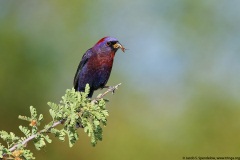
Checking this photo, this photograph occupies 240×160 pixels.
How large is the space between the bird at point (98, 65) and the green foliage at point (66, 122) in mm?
3717

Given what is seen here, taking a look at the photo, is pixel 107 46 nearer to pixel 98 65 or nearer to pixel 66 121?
pixel 98 65

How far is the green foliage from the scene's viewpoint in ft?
18.3

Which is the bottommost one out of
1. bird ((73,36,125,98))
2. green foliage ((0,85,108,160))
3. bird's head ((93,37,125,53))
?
green foliage ((0,85,108,160))

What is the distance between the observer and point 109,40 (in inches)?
404

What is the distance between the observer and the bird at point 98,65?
10.0 m

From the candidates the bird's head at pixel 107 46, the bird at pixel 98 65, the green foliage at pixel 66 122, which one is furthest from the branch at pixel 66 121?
the bird's head at pixel 107 46

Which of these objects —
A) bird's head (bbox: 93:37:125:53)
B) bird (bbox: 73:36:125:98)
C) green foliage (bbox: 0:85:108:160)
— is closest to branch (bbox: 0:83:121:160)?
green foliage (bbox: 0:85:108:160)

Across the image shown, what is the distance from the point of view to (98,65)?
33.1 feet

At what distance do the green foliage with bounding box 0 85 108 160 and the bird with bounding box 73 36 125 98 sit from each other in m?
3.72

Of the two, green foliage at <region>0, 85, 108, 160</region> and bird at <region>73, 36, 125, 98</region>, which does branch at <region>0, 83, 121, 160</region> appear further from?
bird at <region>73, 36, 125, 98</region>

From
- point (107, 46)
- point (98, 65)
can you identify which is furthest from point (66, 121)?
point (107, 46)

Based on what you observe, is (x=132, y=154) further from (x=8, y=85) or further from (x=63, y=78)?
(x=8, y=85)

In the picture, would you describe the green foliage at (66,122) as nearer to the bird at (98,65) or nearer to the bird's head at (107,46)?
the bird at (98,65)

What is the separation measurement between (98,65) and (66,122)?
168 inches
